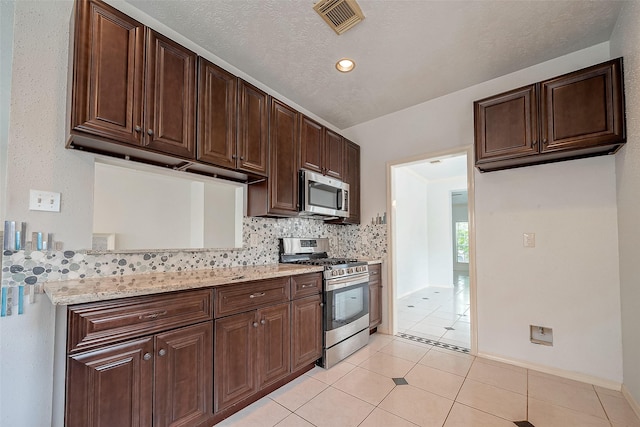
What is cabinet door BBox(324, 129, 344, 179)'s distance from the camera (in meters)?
3.12

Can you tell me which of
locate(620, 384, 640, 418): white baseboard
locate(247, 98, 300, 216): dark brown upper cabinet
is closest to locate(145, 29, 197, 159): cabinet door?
locate(247, 98, 300, 216): dark brown upper cabinet

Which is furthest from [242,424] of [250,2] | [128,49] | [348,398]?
[250,2]

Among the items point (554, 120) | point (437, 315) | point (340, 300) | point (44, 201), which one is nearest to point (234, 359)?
point (340, 300)

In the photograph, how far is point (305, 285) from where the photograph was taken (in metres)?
2.35

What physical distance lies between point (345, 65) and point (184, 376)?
2.60m

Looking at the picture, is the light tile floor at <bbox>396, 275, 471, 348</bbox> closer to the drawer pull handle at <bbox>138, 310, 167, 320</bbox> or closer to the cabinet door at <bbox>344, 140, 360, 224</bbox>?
the cabinet door at <bbox>344, 140, 360, 224</bbox>

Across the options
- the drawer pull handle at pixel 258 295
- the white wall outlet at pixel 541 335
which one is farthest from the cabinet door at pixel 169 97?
the white wall outlet at pixel 541 335

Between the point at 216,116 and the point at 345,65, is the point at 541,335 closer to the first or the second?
the point at 345,65

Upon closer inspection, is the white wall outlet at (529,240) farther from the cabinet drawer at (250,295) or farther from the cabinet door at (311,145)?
the cabinet drawer at (250,295)

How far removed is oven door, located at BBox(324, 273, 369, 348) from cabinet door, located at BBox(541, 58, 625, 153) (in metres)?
1.99

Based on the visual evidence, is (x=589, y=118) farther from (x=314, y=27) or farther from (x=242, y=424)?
(x=242, y=424)

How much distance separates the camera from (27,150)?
58.2 inches

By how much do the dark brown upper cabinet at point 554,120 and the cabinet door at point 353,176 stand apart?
1.43 m

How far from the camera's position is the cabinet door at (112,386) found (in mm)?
1169
